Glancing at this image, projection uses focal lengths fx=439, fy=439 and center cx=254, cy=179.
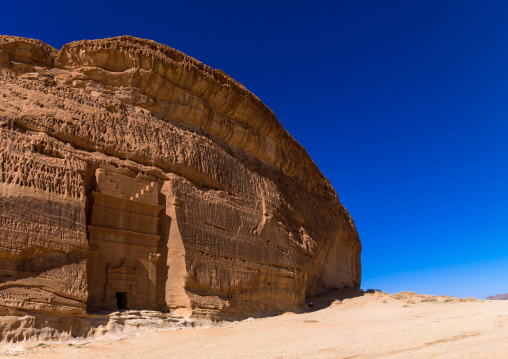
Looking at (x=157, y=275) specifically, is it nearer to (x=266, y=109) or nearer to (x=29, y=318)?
(x=29, y=318)

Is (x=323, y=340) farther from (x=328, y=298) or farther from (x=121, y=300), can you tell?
(x=328, y=298)

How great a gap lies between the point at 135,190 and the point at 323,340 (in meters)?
7.51

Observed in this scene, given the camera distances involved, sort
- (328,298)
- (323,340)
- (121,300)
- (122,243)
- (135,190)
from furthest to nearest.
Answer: (328,298) → (135,190) → (122,243) → (121,300) → (323,340)

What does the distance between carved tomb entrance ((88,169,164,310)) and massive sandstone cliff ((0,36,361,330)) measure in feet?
0.12

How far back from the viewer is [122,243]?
13.7m

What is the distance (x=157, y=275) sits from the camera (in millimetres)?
14336

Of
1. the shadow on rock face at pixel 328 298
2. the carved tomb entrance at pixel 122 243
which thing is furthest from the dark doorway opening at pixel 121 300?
the shadow on rock face at pixel 328 298

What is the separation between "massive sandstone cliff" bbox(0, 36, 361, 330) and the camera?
38.4ft

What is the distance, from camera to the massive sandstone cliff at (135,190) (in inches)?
461

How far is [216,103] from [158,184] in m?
5.70

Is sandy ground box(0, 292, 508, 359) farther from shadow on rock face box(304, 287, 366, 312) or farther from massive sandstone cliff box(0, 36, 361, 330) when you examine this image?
shadow on rock face box(304, 287, 366, 312)

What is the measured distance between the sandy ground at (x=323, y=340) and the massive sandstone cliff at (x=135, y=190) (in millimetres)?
1389

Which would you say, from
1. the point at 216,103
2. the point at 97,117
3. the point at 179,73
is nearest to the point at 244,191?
the point at 216,103

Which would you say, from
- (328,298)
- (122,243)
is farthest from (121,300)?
(328,298)
